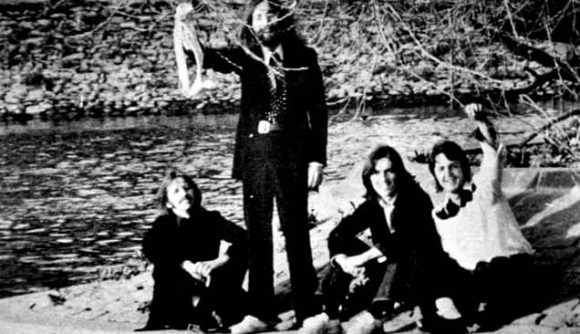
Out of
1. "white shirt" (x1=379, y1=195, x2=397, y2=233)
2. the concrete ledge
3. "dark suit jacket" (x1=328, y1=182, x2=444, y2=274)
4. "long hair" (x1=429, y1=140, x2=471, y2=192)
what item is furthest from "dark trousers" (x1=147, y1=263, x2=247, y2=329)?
the concrete ledge

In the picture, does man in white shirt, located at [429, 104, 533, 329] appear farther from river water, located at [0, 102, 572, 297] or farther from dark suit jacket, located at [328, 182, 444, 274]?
river water, located at [0, 102, 572, 297]

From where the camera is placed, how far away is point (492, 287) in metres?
5.58

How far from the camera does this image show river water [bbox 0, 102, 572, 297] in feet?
29.0

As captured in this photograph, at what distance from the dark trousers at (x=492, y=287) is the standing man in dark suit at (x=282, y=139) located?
2.74ft

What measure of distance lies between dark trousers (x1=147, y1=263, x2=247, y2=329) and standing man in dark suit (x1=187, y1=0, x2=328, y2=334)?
0.15 metres

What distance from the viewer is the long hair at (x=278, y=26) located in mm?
5520

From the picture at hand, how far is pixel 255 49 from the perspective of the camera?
567 centimetres

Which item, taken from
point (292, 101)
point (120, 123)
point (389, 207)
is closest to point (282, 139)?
point (292, 101)

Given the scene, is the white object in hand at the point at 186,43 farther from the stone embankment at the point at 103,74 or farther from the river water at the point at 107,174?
the stone embankment at the point at 103,74

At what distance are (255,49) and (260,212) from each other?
0.96m

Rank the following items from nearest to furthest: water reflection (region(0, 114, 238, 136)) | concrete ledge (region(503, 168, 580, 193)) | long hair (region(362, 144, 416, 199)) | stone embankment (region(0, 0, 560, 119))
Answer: long hair (region(362, 144, 416, 199)) → concrete ledge (region(503, 168, 580, 193)) → water reflection (region(0, 114, 238, 136)) → stone embankment (region(0, 0, 560, 119))

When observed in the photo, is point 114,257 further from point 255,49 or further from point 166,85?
point 166,85

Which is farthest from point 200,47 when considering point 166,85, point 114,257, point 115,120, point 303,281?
point 166,85

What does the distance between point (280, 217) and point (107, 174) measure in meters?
8.16
